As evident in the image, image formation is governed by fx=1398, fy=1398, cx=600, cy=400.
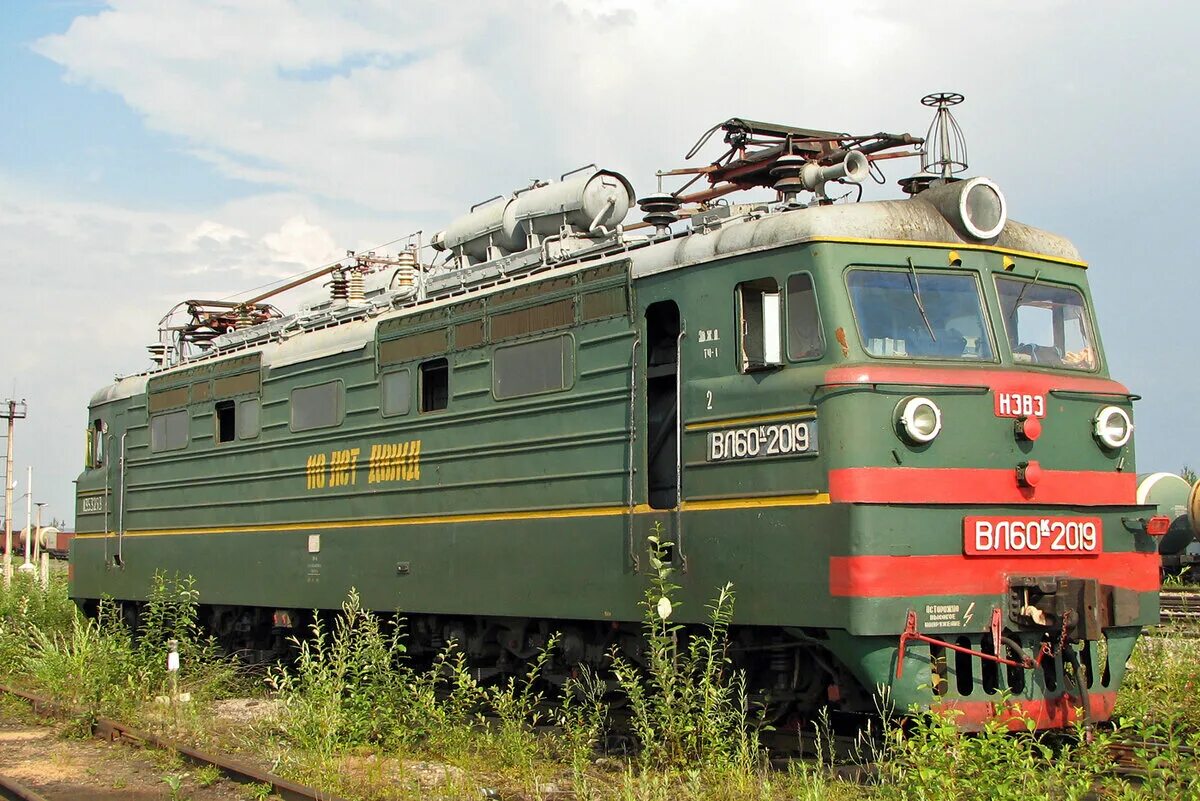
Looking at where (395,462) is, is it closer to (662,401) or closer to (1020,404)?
(662,401)

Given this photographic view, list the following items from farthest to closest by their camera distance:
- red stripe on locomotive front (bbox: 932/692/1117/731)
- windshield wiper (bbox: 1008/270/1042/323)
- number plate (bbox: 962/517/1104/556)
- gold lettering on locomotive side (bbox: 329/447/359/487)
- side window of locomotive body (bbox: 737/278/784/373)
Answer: gold lettering on locomotive side (bbox: 329/447/359/487) < windshield wiper (bbox: 1008/270/1042/323) < side window of locomotive body (bbox: 737/278/784/373) < number plate (bbox: 962/517/1104/556) < red stripe on locomotive front (bbox: 932/692/1117/731)

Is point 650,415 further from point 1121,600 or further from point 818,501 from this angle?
point 1121,600

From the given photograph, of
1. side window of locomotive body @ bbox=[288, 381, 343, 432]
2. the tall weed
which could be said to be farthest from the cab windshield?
side window of locomotive body @ bbox=[288, 381, 343, 432]

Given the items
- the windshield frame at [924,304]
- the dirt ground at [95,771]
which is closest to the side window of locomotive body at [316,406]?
the dirt ground at [95,771]

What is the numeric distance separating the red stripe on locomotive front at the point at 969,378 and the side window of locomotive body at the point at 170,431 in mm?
10785

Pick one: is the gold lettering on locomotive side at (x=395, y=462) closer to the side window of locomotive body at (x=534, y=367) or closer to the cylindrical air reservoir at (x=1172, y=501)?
the side window of locomotive body at (x=534, y=367)

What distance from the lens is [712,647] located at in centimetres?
918

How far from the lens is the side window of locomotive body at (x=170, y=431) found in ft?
56.9

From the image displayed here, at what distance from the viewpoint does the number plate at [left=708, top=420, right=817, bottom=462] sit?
29.1ft

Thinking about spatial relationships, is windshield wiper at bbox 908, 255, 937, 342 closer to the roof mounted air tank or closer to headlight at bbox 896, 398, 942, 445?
headlight at bbox 896, 398, 942, 445

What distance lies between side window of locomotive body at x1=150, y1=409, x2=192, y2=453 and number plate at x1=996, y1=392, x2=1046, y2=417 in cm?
1116

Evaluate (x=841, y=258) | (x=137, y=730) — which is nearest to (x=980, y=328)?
(x=841, y=258)

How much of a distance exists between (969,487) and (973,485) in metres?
0.04

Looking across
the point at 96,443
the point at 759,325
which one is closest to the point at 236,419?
the point at 96,443
